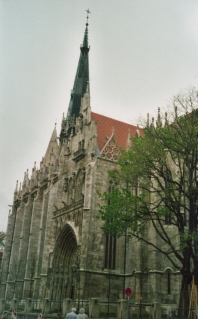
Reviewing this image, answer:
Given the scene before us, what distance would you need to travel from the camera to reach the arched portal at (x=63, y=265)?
29359mm

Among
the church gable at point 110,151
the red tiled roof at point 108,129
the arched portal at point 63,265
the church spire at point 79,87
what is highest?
the church spire at point 79,87

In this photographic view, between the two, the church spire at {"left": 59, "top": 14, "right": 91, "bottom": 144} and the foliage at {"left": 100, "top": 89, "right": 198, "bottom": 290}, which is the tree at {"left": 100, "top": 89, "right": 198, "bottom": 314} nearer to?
the foliage at {"left": 100, "top": 89, "right": 198, "bottom": 290}

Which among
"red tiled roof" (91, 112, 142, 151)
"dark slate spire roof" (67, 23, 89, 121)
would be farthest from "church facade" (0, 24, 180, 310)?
"dark slate spire roof" (67, 23, 89, 121)

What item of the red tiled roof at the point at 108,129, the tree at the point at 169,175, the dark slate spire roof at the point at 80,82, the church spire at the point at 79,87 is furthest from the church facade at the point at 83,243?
the tree at the point at 169,175

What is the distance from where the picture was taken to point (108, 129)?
34.5 meters

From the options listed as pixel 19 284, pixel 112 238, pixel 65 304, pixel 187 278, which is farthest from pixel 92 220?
pixel 19 284

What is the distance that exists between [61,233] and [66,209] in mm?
2081

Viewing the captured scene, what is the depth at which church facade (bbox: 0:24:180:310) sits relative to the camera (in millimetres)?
24531

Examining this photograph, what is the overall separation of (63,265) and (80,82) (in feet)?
90.6

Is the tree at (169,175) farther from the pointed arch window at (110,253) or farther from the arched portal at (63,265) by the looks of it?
the arched portal at (63,265)

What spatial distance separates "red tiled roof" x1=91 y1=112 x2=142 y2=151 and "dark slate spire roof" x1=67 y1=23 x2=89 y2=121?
11.2 m

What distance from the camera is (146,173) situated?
61.5 ft

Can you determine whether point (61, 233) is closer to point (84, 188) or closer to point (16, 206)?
point (84, 188)

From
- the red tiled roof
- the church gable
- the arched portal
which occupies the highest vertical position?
the red tiled roof
